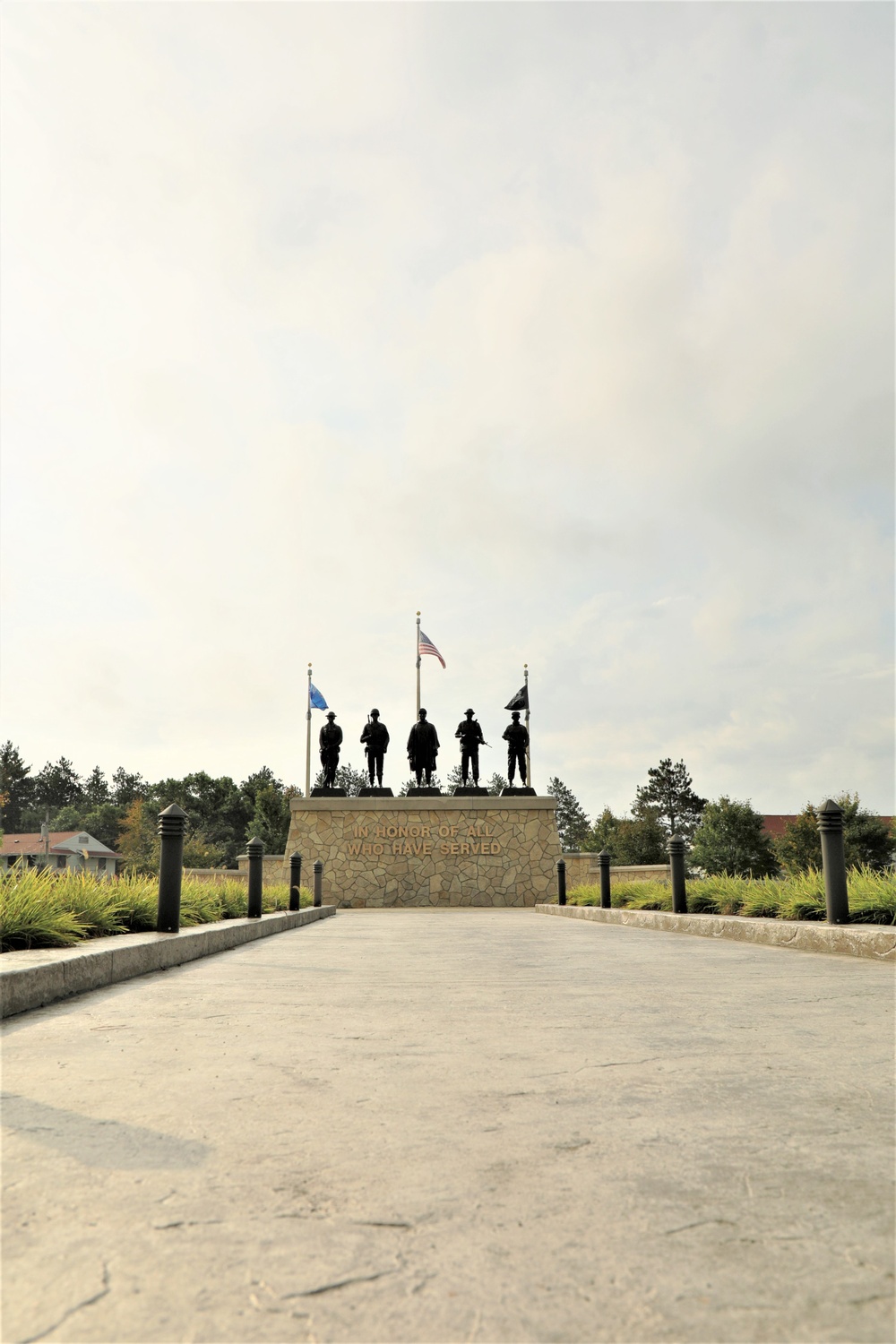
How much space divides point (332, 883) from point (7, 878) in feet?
76.6

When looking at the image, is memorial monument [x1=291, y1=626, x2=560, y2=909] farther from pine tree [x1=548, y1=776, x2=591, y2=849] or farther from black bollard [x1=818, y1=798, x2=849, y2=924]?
pine tree [x1=548, y1=776, x2=591, y2=849]

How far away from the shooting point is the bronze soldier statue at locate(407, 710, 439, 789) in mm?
30750

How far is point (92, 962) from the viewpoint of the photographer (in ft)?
17.3

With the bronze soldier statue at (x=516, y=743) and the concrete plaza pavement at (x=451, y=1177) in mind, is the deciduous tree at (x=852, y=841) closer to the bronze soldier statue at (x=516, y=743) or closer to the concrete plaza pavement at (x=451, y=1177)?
the bronze soldier statue at (x=516, y=743)

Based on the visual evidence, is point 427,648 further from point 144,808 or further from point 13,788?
point 13,788

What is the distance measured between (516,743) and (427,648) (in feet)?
16.5

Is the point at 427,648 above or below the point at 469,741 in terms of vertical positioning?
above

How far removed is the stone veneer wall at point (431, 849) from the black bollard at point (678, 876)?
1823cm

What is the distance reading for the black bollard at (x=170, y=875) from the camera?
7.53 metres

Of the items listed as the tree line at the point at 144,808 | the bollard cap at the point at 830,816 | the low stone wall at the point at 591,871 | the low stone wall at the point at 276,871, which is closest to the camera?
the bollard cap at the point at 830,816

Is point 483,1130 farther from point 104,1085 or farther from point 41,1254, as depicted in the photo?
point 104,1085

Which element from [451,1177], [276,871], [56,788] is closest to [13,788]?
[56,788]

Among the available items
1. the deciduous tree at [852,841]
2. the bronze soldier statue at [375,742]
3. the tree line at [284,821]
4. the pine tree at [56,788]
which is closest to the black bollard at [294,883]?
the tree line at [284,821]

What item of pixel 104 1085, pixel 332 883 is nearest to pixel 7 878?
pixel 104 1085
